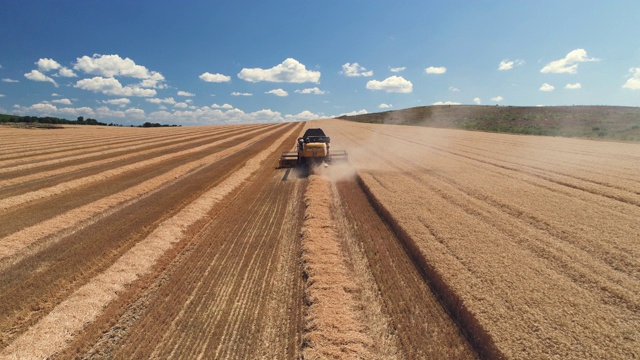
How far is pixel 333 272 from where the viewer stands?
606 centimetres

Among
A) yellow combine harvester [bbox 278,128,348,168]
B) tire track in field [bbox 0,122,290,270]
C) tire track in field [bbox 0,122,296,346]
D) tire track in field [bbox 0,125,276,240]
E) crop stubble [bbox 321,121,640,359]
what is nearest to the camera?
crop stubble [bbox 321,121,640,359]

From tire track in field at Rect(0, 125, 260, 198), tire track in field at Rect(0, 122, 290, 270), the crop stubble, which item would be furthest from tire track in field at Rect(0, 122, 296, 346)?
tire track in field at Rect(0, 125, 260, 198)

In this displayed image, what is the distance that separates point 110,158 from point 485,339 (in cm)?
2679

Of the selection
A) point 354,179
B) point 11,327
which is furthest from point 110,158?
point 11,327

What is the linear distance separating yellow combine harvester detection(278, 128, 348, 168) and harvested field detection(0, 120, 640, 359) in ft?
15.8

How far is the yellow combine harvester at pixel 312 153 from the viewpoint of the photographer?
55.5 ft

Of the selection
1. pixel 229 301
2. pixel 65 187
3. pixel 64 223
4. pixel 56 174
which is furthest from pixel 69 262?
pixel 56 174

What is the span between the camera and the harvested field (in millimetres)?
4383

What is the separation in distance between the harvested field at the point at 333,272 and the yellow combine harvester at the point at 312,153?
481cm

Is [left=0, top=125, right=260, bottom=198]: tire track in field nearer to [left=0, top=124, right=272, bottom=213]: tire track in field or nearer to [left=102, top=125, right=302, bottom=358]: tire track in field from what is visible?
[left=0, top=124, right=272, bottom=213]: tire track in field

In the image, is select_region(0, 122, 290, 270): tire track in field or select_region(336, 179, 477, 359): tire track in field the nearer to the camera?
select_region(336, 179, 477, 359): tire track in field

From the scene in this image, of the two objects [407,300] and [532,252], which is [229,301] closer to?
[407,300]

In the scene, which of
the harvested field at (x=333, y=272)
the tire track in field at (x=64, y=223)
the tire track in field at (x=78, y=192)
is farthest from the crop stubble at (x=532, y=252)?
the tire track in field at (x=78, y=192)

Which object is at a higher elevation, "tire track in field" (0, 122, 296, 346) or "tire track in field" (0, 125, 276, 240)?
"tire track in field" (0, 125, 276, 240)
